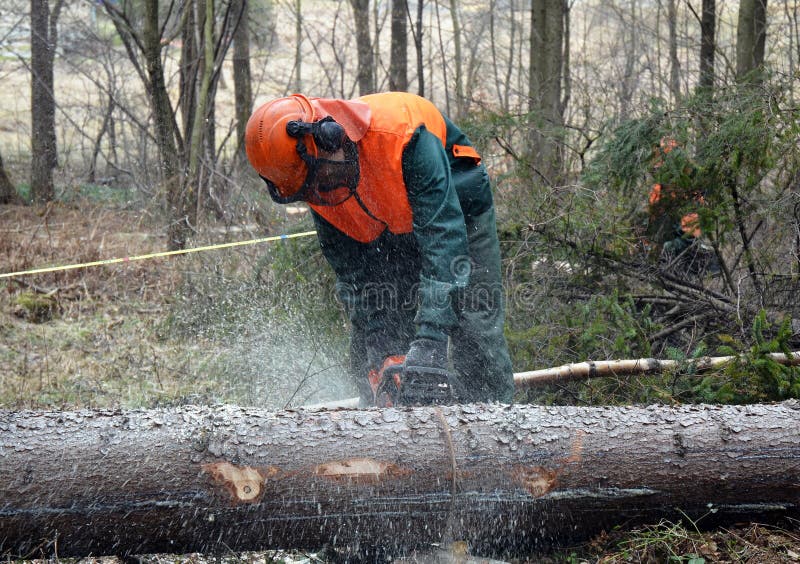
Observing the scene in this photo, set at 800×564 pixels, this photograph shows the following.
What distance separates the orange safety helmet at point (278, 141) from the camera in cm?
310

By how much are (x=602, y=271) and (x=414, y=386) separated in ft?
8.07

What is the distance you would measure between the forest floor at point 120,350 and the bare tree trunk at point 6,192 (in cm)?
178

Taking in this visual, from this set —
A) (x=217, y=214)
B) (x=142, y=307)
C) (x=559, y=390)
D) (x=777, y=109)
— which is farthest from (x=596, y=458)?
(x=217, y=214)

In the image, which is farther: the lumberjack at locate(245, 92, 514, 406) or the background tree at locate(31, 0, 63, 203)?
the background tree at locate(31, 0, 63, 203)

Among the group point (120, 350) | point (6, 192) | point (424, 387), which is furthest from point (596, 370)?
point (6, 192)

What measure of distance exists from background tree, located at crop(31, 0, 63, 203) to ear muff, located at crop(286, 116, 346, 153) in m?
9.09

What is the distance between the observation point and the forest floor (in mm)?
2760

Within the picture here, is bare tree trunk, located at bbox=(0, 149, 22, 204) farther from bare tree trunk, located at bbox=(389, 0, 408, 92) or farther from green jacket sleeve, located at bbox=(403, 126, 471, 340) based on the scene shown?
green jacket sleeve, located at bbox=(403, 126, 471, 340)

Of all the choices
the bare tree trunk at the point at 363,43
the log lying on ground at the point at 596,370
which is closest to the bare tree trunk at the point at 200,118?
the bare tree trunk at the point at 363,43

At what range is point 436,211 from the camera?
3227mm

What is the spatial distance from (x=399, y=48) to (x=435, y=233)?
7418mm

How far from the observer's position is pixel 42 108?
472 inches

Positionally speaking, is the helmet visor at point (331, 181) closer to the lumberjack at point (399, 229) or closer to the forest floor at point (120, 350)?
the lumberjack at point (399, 229)

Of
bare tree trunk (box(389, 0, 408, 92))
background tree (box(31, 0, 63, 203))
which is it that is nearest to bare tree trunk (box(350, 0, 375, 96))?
bare tree trunk (box(389, 0, 408, 92))
